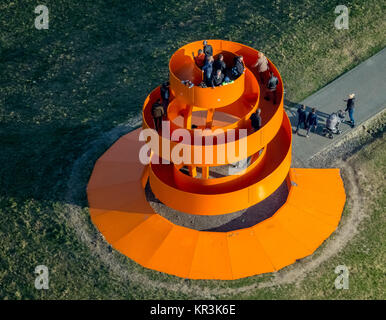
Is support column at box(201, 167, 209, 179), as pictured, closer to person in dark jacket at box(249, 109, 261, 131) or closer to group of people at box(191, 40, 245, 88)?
person in dark jacket at box(249, 109, 261, 131)

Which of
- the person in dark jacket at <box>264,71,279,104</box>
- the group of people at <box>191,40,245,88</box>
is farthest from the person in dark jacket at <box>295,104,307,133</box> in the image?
the group of people at <box>191,40,245,88</box>

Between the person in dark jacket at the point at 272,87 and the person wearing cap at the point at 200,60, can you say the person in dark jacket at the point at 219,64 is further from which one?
the person in dark jacket at the point at 272,87

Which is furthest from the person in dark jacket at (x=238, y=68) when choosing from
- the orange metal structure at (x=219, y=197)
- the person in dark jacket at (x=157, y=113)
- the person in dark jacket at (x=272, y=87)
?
the person in dark jacket at (x=157, y=113)

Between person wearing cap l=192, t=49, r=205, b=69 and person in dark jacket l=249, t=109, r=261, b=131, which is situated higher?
person wearing cap l=192, t=49, r=205, b=69
